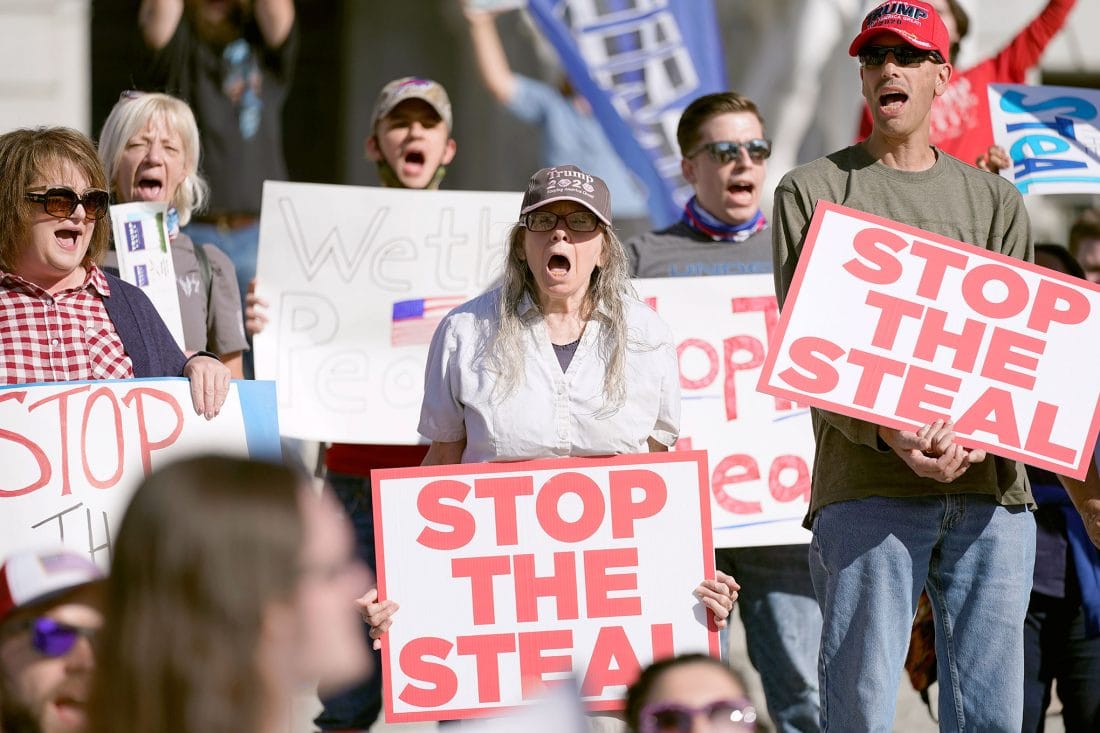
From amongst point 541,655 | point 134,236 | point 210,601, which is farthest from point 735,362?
point 210,601

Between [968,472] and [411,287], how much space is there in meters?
2.25

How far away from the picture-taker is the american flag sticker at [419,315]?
5.44 metres

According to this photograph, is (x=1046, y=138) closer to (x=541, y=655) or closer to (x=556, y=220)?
(x=556, y=220)

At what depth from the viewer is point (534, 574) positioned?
155 inches

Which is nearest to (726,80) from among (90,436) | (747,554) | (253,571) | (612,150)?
(612,150)

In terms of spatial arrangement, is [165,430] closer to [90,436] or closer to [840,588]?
[90,436]

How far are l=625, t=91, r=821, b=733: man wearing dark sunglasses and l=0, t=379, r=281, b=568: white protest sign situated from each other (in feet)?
5.23

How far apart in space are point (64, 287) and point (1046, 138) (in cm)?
322

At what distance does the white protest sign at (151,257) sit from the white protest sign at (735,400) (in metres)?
1.40

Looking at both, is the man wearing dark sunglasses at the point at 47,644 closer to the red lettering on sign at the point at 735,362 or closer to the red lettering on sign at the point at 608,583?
the red lettering on sign at the point at 608,583

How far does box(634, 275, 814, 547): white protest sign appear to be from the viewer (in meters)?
5.05

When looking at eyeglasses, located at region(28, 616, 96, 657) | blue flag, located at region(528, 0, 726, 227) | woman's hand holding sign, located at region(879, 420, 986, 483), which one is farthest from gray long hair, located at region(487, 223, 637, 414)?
blue flag, located at region(528, 0, 726, 227)

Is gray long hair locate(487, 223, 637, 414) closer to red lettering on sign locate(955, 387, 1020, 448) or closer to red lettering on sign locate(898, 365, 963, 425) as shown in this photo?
red lettering on sign locate(898, 365, 963, 425)

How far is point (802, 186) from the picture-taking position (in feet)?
12.8
